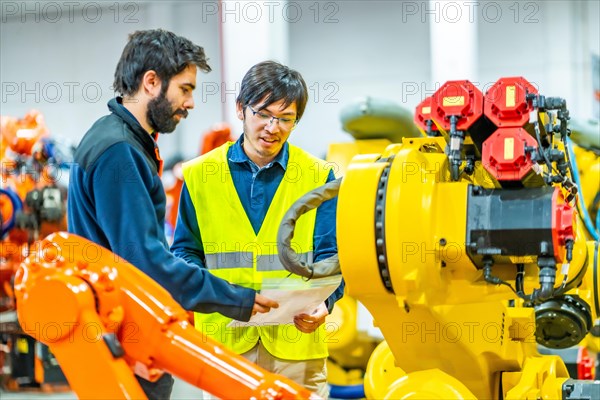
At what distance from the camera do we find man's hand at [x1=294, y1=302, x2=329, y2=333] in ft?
8.73

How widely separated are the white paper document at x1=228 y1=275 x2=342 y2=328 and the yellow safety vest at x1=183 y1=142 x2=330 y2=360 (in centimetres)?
7

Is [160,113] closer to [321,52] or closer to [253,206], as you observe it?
[253,206]

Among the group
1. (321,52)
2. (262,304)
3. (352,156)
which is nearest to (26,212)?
(352,156)

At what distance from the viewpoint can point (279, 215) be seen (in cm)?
277

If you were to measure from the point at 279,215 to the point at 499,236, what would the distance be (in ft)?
2.92

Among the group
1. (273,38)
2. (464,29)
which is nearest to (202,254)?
(273,38)

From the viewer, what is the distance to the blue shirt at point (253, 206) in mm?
2789

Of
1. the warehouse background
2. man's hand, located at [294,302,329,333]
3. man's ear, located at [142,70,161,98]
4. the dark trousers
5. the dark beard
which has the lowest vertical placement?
the dark trousers

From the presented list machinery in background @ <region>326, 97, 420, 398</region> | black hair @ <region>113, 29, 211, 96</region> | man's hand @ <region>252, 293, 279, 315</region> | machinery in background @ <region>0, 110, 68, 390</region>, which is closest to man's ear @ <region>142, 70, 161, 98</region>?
black hair @ <region>113, 29, 211, 96</region>

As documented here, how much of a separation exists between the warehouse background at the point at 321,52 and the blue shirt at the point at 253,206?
5.21 metres

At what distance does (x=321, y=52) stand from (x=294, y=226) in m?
7.69

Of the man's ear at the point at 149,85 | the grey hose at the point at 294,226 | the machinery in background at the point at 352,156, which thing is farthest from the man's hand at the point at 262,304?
the machinery in background at the point at 352,156

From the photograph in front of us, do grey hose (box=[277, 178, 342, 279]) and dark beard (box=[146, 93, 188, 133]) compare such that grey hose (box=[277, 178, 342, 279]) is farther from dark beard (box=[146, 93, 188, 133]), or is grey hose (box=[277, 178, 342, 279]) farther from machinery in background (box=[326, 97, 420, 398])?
machinery in background (box=[326, 97, 420, 398])

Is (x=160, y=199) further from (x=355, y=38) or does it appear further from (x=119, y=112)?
(x=355, y=38)
